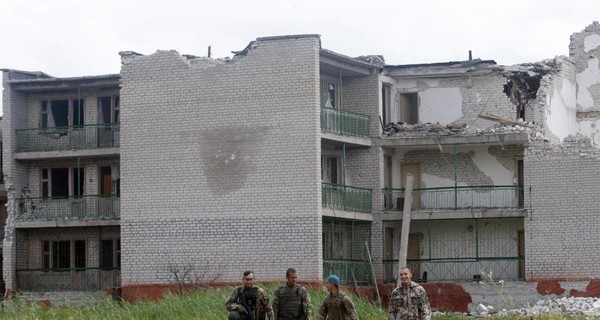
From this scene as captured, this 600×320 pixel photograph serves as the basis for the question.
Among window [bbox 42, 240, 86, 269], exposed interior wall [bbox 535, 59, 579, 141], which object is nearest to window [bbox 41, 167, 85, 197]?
window [bbox 42, 240, 86, 269]

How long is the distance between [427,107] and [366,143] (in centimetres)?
273

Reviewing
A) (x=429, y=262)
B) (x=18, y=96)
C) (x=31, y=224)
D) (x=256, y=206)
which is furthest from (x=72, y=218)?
(x=429, y=262)

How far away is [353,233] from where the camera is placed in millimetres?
44062

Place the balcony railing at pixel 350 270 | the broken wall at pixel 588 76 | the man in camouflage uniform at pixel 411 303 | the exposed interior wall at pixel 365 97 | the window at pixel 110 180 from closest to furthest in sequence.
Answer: the man in camouflage uniform at pixel 411 303 < the balcony railing at pixel 350 270 < the exposed interior wall at pixel 365 97 < the window at pixel 110 180 < the broken wall at pixel 588 76

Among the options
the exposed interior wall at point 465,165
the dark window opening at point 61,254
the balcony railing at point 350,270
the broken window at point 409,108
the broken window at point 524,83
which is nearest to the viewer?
the balcony railing at point 350,270

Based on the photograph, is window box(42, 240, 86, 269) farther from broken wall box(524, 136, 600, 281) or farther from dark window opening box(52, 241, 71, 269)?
broken wall box(524, 136, 600, 281)

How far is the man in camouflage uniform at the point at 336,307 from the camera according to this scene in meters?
23.4

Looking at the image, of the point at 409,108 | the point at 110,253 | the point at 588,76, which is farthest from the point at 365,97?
the point at 110,253

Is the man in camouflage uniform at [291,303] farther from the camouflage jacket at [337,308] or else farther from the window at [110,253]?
the window at [110,253]

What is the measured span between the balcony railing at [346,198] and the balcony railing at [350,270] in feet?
5.05

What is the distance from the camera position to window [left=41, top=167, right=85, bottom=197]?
47219mm

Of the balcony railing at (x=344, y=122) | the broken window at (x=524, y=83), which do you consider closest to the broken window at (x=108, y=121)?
the balcony railing at (x=344, y=122)

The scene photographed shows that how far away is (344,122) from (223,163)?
3851mm

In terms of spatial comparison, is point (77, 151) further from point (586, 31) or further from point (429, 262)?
point (586, 31)
